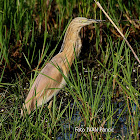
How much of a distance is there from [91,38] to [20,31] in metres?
1.02

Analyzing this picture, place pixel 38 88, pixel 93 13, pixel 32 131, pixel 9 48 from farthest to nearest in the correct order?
1. pixel 93 13
2. pixel 9 48
3. pixel 38 88
4. pixel 32 131

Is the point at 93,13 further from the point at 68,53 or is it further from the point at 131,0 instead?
the point at 68,53

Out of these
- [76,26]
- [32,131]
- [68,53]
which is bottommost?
[32,131]

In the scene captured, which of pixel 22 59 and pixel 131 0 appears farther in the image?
pixel 131 0

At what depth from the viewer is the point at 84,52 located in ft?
17.3

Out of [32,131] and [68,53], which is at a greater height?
[68,53]

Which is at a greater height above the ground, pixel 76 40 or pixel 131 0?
pixel 131 0

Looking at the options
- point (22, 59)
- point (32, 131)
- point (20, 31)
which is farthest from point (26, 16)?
point (32, 131)

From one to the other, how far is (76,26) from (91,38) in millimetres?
1578

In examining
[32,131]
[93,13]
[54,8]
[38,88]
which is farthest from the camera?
[54,8]

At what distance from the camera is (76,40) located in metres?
3.74

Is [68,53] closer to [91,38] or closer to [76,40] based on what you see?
[76,40]

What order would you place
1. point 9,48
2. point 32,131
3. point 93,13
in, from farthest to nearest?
1. point 93,13
2. point 9,48
3. point 32,131

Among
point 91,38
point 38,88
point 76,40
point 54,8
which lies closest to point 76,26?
point 76,40
